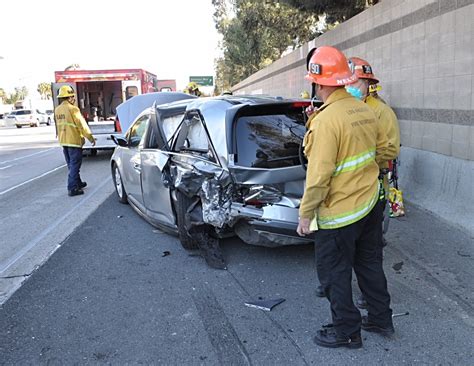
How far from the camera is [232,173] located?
428 cm

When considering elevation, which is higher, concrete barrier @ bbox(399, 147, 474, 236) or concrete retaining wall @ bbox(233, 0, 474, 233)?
concrete retaining wall @ bbox(233, 0, 474, 233)

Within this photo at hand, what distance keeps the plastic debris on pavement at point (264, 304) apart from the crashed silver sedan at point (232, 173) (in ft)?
2.06

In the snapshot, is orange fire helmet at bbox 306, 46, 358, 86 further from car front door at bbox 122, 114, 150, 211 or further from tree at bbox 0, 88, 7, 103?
tree at bbox 0, 88, 7, 103

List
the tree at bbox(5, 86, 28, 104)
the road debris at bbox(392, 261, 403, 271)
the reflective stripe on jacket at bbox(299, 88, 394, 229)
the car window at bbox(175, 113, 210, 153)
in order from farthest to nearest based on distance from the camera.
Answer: the tree at bbox(5, 86, 28, 104) < the car window at bbox(175, 113, 210, 153) < the road debris at bbox(392, 261, 403, 271) < the reflective stripe on jacket at bbox(299, 88, 394, 229)

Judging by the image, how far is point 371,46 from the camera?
912 cm

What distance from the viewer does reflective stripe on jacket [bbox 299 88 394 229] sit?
2.78m

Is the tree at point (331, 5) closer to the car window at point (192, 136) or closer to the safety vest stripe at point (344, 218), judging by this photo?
the car window at point (192, 136)

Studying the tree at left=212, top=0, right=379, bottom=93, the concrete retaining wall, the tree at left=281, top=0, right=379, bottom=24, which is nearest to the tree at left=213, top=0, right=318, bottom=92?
the tree at left=212, top=0, right=379, bottom=93

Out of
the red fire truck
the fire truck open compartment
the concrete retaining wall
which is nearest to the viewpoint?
the concrete retaining wall

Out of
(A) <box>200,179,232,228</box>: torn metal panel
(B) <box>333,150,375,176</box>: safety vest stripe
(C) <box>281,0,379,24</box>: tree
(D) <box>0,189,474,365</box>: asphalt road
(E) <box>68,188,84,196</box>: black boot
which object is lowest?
(D) <box>0,189,474,365</box>: asphalt road

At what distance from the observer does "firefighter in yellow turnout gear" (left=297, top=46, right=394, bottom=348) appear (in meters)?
2.80

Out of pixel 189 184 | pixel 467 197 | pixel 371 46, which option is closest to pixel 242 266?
pixel 189 184

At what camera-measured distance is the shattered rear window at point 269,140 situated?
4.38m

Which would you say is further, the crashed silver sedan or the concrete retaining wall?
the concrete retaining wall
